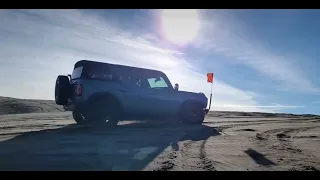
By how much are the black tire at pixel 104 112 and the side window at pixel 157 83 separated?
5.15 ft

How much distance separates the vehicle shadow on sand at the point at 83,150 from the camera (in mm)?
4980

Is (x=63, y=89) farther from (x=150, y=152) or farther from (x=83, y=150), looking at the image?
(x=150, y=152)

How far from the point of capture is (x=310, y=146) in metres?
7.34

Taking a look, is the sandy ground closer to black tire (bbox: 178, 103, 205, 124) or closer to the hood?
black tire (bbox: 178, 103, 205, 124)

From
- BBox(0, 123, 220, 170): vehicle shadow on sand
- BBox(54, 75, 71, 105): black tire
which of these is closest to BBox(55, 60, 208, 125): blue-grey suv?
BBox(54, 75, 71, 105): black tire

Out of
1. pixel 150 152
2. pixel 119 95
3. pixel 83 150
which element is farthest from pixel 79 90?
pixel 150 152

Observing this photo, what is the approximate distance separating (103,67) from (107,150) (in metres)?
4.25

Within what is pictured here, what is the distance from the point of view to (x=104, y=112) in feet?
31.6

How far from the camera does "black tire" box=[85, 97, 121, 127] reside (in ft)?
30.9

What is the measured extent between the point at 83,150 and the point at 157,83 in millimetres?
5258

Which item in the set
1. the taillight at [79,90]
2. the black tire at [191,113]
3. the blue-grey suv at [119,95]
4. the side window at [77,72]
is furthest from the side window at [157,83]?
the taillight at [79,90]
